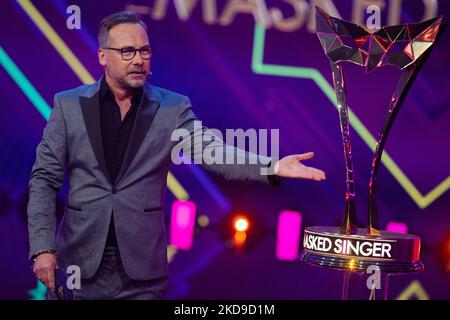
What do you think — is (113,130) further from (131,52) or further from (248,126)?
(248,126)

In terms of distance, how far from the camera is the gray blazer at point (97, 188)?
2768 millimetres

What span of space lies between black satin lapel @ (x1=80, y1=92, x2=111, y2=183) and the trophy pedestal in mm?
845

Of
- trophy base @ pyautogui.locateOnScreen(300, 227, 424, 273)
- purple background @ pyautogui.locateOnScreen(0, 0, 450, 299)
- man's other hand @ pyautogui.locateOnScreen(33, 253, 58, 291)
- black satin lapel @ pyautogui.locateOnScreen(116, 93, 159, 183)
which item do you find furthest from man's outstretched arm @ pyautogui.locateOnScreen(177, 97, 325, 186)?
purple background @ pyautogui.locateOnScreen(0, 0, 450, 299)

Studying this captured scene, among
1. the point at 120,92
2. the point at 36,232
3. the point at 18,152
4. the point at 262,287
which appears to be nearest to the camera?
the point at 36,232

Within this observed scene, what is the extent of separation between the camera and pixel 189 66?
4512mm

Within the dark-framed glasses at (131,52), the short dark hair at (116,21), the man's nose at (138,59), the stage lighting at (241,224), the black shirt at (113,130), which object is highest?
the short dark hair at (116,21)

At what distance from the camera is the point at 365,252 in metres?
2.68

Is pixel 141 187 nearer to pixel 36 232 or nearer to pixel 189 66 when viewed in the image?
pixel 36 232

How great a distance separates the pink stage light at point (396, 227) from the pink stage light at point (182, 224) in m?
1.21

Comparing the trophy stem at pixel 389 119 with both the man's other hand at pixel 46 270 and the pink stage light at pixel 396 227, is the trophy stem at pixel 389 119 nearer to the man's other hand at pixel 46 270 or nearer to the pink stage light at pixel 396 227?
the man's other hand at pixel 46 270

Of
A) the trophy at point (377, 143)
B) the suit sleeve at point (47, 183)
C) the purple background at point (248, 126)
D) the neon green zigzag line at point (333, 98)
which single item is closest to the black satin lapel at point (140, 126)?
the suit sleeve at point (47, 183)

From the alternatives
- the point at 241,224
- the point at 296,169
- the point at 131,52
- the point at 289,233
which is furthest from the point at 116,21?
the point at 289,233

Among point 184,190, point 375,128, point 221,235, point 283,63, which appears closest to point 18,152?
point 184,190
